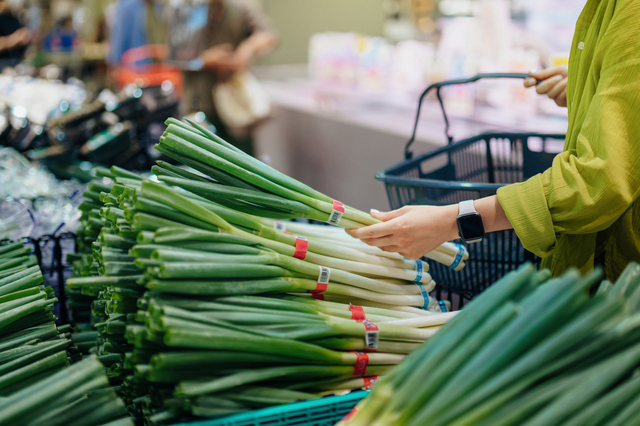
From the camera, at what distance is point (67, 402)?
33.4 inches

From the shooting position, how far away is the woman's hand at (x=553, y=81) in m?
1.52

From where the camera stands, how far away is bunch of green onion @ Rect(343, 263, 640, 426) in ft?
2.31

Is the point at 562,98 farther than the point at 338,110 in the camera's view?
No

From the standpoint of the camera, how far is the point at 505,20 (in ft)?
9.84

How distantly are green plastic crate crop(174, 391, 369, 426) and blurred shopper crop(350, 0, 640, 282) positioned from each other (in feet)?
1.27

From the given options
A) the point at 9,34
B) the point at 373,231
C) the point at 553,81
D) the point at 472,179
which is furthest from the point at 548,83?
the point at 9,34

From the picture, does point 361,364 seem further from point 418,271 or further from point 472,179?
point 472,179

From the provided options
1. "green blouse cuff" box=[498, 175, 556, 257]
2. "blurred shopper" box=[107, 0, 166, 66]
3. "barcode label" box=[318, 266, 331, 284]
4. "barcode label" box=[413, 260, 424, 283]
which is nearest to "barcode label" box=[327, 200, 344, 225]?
"barcode label" box=[318, 266, 331, 284]

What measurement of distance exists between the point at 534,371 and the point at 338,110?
364 centimetres

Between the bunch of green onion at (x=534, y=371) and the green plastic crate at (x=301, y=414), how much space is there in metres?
0.22

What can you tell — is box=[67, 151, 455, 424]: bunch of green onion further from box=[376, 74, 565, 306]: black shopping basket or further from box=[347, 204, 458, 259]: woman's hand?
box=[376, 74, 565, 306]: black shopping basket

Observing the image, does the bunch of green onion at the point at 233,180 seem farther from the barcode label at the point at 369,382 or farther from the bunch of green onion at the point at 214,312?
the barcode label at the point at 369,382

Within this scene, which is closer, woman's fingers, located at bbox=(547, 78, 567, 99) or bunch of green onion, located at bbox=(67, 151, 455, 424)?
bunch of green onion, located at bbox=(67, 151, 455, 424)

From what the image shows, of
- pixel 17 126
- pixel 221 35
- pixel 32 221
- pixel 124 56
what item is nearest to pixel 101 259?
pixel 32 221
